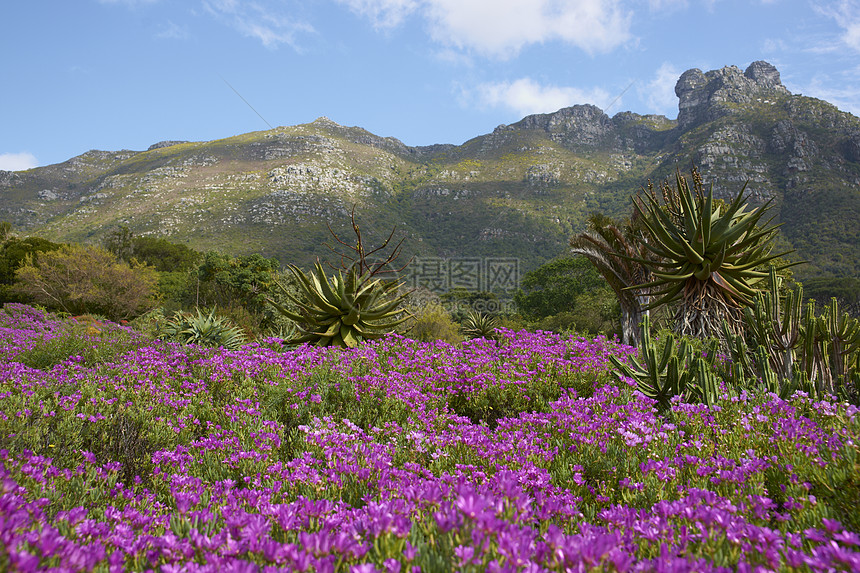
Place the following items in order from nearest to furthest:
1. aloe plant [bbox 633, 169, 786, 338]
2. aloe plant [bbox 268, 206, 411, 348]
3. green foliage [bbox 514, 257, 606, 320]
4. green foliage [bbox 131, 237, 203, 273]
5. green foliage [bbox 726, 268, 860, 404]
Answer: green foliage [bbox 726, 268, 860, 404], aloe plant [bbox 633, 169, 786, 338], aloe plant [bbox 268, 206, 411, 348], green foliage [bbox 514, 257, 606, 320], green foliage [bbox 131, 237, 203, 273]

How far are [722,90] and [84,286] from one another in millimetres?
169220

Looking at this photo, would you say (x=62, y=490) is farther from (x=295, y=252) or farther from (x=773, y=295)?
(x=295, y=252)

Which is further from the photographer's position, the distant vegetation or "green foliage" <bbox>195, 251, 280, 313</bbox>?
"green foliage" <bbox>195, 251, 280, 313</bbox>

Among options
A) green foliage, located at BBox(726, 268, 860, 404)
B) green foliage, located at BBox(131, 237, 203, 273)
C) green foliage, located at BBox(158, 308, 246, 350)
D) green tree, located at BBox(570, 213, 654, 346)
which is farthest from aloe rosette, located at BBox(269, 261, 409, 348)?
green foliage, located at BBox(131, 237, 203, 273)

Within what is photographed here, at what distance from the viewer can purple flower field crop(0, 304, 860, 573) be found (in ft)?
4.36

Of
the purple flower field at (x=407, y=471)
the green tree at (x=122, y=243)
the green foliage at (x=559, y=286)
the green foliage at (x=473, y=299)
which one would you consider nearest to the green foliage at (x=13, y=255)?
the green tree at (x=122, y=243)

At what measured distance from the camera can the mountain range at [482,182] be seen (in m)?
78.5

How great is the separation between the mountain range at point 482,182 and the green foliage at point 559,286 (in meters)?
32.4

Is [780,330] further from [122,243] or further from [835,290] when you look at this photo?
[122,243]

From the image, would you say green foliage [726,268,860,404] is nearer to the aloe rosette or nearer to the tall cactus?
the tall cactus

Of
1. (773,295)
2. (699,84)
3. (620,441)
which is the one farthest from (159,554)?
(699,84)

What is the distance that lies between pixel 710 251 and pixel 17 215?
142742 mm

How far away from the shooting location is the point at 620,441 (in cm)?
308

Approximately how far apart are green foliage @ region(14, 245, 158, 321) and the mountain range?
48045 millimetres
